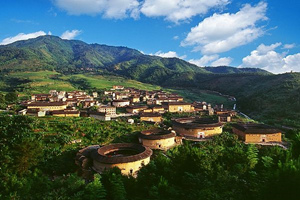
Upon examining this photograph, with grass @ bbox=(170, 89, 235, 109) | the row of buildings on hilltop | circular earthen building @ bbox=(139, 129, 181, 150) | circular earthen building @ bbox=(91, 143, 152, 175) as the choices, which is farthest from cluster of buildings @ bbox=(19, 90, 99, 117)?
grass @ bbox=(170, 89, 235, 109)

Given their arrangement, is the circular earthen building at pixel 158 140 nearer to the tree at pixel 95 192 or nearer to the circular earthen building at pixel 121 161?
the circular earthen building at pixel 121 161

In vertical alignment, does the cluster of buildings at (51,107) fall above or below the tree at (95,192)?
above

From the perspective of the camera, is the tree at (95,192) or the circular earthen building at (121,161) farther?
the circular earthen building at (121,161)

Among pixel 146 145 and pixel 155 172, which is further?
pixel 146 145

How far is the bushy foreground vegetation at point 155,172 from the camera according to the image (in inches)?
407

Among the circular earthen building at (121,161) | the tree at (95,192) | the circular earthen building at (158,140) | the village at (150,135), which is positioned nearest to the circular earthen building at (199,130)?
the village at (150,135)

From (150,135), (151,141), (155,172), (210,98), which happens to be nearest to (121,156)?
(151,141)

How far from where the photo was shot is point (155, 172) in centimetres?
1756

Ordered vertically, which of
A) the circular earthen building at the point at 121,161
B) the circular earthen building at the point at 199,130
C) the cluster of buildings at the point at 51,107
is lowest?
the circular earthen building at the point at 121,161

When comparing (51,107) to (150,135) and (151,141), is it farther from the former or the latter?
(151,141)

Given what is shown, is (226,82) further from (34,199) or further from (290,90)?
(34,199)

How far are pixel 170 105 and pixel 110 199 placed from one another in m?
53.2

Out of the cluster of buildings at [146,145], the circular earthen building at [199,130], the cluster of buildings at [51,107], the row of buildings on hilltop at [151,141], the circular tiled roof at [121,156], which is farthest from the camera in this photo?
the cluster of buildings at [51,107]

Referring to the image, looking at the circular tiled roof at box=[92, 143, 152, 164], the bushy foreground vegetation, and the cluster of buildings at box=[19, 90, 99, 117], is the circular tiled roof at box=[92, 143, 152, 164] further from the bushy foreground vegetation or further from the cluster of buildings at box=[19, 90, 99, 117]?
the cluster of buildings at box=[19, 90, 99, 117]
